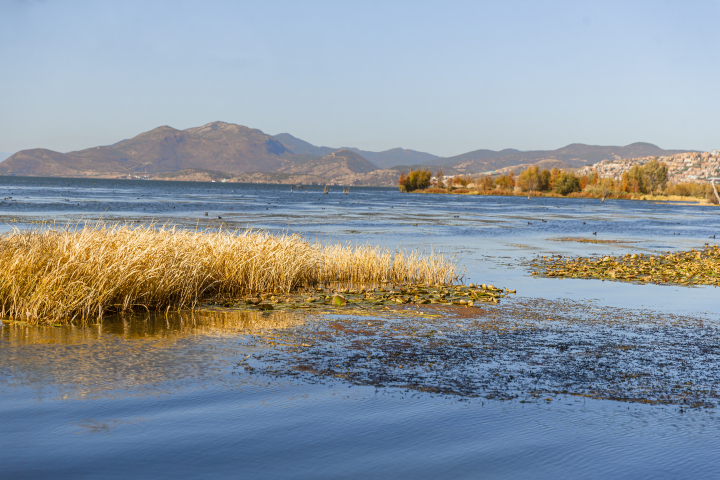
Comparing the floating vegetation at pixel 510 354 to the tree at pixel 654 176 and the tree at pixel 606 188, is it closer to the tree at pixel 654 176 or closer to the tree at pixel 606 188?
the tree at pixel 606 188

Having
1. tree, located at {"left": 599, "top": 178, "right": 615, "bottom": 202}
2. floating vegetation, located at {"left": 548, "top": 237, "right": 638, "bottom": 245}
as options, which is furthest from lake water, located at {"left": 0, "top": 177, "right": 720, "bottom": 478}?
tree, located at {"left": 599, "top": 178, "right": 615, "bottom": 202}

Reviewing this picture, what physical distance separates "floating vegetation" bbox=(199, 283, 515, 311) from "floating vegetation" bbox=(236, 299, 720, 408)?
3.44ft

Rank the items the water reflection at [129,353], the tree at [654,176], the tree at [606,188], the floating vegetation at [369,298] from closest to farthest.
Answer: the water reflection at [129,353], the floating vegetation at [369,298], the tree at [606,188], the tree at [654,176]

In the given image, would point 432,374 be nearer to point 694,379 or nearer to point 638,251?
point 694,379

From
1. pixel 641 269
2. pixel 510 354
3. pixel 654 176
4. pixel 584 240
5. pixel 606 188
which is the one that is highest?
pixel 654 176

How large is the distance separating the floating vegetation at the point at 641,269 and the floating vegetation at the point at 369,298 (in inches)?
231

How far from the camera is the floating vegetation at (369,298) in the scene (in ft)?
49.4

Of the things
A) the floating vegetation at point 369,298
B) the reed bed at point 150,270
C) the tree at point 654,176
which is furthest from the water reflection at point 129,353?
the tree at point 654,176

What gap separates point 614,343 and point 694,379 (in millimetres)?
2319

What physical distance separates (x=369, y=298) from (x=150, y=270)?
5361mm

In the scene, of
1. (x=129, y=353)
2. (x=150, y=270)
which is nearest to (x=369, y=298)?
(x=150, y=270)

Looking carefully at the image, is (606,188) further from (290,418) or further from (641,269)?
(290,418)

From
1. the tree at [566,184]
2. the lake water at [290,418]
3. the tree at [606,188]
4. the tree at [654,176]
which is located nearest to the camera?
the lake water at [290,418]

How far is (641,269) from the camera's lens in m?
23.1
